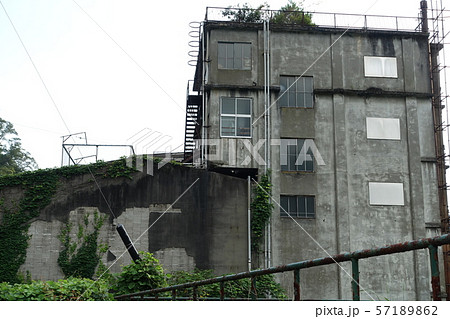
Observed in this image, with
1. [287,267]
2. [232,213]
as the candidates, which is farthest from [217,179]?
[287,267]

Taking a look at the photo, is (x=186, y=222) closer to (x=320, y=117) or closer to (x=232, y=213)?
(x=232, y=213)

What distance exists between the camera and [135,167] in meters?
24.3

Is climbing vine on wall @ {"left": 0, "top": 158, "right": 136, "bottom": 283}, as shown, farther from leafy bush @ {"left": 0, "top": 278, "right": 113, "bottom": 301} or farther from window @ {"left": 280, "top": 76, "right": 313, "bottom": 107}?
leafy bush @ {"left": 0, "top": 278, "right": 113, "bottom": 301}

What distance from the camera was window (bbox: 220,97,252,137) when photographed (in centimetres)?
2597

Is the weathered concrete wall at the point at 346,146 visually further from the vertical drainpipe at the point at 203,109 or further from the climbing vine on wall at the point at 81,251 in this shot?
the climbing vine on wall at the point at 81,251

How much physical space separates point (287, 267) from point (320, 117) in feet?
74.1

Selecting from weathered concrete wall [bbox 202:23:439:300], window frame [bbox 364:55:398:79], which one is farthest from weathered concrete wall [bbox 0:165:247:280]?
window frame [bbox 364:55:398:79]

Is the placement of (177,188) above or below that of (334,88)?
below

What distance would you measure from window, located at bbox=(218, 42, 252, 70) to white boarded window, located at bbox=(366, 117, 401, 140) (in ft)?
22.2

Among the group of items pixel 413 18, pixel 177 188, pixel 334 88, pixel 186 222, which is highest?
pixel 413 18

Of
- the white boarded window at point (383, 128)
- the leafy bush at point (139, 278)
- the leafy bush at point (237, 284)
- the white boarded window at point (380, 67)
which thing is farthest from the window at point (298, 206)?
the leafy bush at point (139, 278)

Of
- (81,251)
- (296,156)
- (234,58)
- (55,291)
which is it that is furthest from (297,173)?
(55,291)

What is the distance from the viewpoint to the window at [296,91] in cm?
2673

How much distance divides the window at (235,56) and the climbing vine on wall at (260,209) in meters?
5.92
